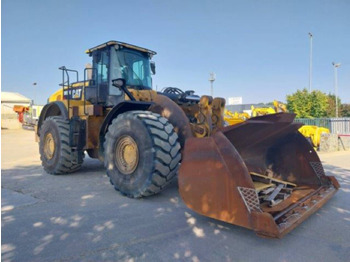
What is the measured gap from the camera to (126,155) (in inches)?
201

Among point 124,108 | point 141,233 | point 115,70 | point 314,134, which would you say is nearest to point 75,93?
point 115,70

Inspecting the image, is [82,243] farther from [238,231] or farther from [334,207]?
[334,207]

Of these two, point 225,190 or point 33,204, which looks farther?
point 33,204

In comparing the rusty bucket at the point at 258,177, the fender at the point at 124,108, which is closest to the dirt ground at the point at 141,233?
the rusty bucket at the point at 258,177

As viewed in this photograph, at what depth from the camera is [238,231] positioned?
3541 mm

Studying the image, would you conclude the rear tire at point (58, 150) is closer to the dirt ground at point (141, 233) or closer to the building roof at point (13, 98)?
the dirt ground at point (141, 233)

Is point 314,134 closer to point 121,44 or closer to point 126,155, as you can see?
point 121,44

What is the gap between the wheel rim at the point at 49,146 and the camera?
24.2 ft

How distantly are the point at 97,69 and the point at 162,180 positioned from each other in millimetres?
3626

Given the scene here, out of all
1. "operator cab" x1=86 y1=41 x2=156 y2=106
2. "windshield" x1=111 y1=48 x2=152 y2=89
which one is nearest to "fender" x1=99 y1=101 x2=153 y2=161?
"operator cab" x1=86 y1=41 x2=156 y2=106

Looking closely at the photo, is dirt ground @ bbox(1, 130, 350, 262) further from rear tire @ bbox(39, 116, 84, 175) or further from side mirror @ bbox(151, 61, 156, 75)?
side mirror @ bbox(151, 61, 156, 75)

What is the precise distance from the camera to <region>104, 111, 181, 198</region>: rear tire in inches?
177

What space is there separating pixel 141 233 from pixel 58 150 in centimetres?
438

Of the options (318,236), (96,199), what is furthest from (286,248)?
(96,199)
